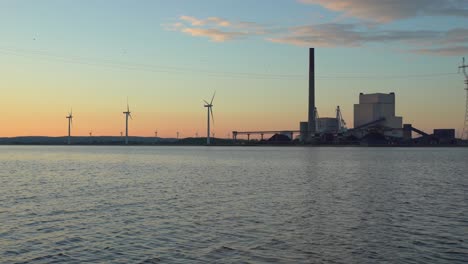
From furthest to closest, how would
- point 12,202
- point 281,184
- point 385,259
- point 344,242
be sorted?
point 281,184, point 12,202, point 344,242, point 385,259

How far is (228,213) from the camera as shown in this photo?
33844 mm

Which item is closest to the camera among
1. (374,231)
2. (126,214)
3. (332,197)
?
(374,231)

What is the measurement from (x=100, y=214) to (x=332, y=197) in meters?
20.5

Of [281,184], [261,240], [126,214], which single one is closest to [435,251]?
[261,240]

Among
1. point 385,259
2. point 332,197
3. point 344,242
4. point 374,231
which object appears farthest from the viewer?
point 332,197

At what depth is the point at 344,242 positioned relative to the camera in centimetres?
2447

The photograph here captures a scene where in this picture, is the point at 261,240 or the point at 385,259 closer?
the point at 385,259

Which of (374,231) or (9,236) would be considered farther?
(374,231)

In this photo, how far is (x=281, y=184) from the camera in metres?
57.7

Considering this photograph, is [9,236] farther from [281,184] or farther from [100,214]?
[281,184]

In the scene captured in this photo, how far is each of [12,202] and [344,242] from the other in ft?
90.1

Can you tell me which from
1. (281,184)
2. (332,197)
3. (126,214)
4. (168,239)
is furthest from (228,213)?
(281,184)

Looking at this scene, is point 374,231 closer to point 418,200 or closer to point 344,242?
point 344,242

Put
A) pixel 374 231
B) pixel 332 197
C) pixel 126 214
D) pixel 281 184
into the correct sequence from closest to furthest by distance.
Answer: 1. pixel 374 231
2. pixel 126 214
3. pixel 332 197
4. pixel 281 184
